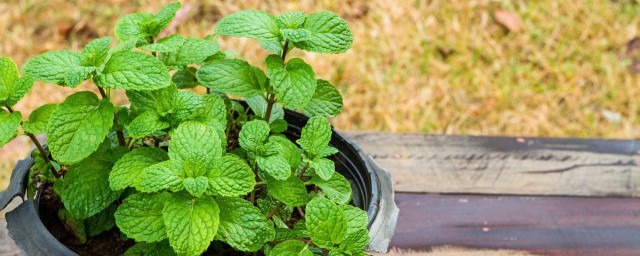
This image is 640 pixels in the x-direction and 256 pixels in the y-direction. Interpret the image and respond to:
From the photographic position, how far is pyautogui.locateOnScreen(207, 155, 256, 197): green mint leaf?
64 centimetres

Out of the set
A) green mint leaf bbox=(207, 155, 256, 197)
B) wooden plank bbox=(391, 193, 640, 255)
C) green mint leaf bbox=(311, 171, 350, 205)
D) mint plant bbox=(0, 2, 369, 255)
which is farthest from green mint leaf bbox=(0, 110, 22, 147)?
wooden plank bbox=(391, 193, 640, 255)

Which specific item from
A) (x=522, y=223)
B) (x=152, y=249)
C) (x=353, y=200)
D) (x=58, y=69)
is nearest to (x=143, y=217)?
(x=152, y=249)

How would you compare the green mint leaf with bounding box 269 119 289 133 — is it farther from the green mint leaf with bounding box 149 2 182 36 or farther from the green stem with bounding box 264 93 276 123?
the green mint leaf with bounding box 149 2 182 36

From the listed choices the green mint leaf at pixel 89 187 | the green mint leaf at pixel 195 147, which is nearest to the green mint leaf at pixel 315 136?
the green mint leaf at pixel 195 147

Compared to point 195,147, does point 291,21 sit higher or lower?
higher

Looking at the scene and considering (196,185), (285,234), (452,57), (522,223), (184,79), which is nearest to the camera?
(196,185)

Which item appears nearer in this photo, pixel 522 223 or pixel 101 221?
pixel 101 221

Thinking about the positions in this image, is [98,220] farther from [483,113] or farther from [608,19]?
[608,19]

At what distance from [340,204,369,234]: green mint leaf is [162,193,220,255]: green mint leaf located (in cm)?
14

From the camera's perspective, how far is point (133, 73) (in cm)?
65

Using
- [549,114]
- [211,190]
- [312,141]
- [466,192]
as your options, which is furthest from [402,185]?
[549,114]

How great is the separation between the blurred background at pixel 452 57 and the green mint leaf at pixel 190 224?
1160 mm

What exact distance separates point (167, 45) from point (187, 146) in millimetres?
131

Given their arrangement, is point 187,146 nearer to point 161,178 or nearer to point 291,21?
point 161,178
